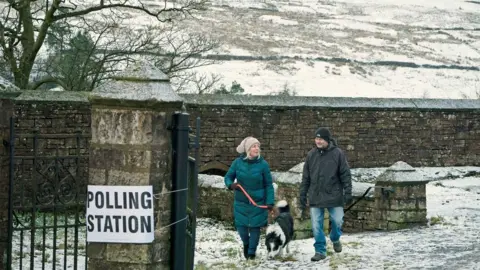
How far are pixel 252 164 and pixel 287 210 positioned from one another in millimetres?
708

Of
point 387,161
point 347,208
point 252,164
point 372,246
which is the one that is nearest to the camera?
point 252,164

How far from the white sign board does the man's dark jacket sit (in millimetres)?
3721

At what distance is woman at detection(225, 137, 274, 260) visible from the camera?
10961mm

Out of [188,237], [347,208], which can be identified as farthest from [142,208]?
[347,208]

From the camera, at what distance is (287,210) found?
1127 centimetres

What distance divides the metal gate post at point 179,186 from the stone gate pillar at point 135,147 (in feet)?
0.17

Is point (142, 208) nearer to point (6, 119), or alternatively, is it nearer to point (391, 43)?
point (6, 119)

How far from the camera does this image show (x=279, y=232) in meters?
11.1

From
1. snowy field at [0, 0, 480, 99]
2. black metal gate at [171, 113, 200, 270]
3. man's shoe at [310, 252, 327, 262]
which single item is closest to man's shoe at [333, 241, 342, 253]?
man's shoe at [310, 252, 327, 262]

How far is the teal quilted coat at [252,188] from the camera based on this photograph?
10984mm

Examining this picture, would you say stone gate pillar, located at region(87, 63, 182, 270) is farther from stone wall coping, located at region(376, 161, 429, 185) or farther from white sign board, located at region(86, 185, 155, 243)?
stone wall coping, located at region(376, 161, 429, 185)

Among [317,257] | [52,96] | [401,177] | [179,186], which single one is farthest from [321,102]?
[179,186]

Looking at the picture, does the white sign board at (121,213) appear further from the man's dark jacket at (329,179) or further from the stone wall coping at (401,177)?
the stone wall coping at (401,177)

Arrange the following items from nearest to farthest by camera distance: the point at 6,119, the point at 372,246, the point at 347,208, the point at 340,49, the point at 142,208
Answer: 1. the point at 142,208
2. the point at 6,119
3. the point at 372,246
4. the point at 347,208
5. the point at 340,49
